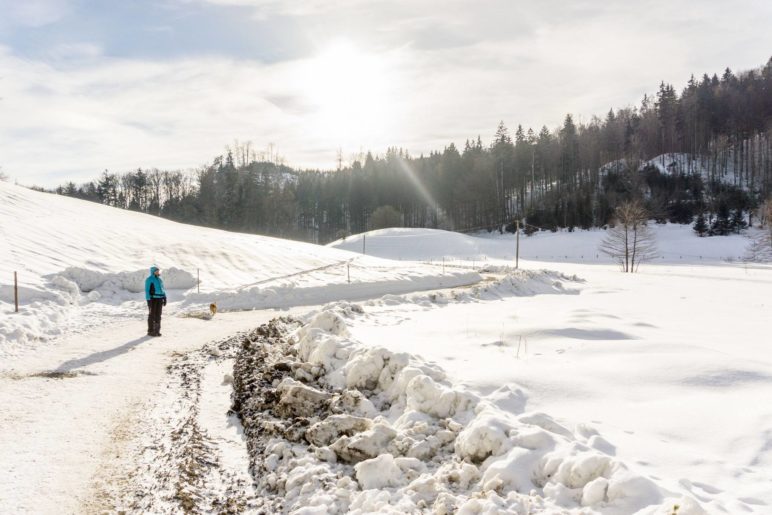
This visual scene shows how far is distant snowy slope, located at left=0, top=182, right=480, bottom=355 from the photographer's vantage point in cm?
1457

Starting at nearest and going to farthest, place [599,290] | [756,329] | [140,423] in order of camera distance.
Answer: [140,423] → [756,329] → [599,290]

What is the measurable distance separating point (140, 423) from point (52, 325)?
27.1 ft

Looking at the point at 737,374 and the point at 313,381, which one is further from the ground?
the point at 737,374

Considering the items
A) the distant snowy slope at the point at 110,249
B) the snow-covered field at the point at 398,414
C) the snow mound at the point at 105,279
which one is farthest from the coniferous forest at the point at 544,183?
the snow-covered field at the point at 398,414

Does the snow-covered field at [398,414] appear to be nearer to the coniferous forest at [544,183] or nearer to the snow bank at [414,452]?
the snow bank at [414,452]

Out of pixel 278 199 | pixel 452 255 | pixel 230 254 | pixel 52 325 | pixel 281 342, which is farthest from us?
pixel 278 199

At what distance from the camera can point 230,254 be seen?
1124 inches

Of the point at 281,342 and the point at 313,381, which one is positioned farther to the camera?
the point at 281,342

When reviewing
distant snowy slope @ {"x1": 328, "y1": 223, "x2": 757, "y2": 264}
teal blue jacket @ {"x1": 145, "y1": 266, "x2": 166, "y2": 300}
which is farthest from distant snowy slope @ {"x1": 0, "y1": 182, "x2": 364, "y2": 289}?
distant snowy slope @ {"x1": 328, "y1": 223, "x2": 757, "y2": 264}

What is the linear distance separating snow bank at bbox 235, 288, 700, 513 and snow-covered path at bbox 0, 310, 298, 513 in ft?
5.65

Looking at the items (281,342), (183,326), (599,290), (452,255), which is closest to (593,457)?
(281,342)

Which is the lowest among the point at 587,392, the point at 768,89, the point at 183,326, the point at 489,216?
the point at 183,326

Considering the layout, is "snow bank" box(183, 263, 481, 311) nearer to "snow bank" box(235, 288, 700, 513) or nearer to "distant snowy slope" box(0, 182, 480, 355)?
"distant snowy slope" box(0, 182, 480, 355)

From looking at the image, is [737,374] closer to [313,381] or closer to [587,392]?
[587,392]
